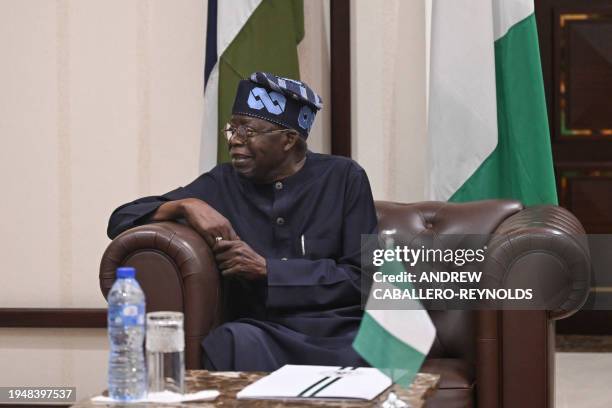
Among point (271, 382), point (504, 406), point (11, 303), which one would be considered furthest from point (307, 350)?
point (11, 303)

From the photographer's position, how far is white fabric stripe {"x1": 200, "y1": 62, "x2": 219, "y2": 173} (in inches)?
165

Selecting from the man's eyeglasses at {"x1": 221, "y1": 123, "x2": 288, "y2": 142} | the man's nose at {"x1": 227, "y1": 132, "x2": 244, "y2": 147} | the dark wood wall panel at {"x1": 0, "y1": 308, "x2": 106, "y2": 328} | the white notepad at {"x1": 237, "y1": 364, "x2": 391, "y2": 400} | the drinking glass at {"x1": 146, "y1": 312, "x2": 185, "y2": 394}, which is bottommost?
the dark wood wall panel at {"x1": 0, "y1": 308, "x2": 106, "y2": 328}

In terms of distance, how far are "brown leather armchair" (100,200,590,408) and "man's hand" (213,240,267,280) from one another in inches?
1.6

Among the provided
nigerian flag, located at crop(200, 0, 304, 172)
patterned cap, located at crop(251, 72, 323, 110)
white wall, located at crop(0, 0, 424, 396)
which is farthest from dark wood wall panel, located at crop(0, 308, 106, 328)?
patterned cap, located at crop(251, 72, 323, 110)

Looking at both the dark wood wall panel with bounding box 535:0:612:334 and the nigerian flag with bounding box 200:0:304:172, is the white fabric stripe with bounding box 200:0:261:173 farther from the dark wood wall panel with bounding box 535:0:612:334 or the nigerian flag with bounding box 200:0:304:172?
the dark wood wall panel with bounding box 535:0:612:334

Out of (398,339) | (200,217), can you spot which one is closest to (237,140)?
(200,217)

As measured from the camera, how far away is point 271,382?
7.36ft

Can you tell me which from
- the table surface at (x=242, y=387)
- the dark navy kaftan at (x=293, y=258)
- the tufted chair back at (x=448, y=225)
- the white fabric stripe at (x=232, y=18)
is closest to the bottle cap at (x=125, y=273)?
the table surface at (x=242, y=387)

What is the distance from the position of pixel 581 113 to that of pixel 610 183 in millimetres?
434

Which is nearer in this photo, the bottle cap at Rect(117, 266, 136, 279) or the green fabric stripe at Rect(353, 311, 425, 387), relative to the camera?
the green fabric stripe at Rect(353, 311, 425, 387)

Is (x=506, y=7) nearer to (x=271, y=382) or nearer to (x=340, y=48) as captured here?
(x=340, y=48)

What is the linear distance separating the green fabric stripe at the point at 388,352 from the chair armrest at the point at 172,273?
1058 millimetres

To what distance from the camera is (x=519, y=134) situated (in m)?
4.05

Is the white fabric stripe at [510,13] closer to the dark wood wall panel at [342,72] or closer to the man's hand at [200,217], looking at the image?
the dark wood wall panel at [342,72]
